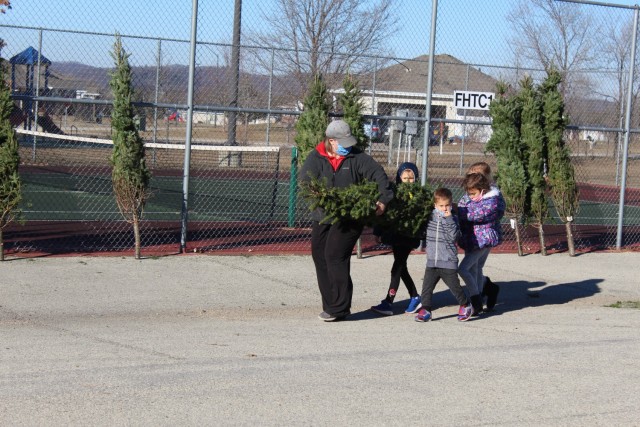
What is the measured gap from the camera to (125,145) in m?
11.0

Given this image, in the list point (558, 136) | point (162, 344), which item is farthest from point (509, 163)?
point (162, 344)

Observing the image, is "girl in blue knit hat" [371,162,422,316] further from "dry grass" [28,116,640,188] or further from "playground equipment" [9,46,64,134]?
"dry grass" [28,116,640,188]

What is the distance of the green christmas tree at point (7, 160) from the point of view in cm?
1045

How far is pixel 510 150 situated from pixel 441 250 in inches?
185

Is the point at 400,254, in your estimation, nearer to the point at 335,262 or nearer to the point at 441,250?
the point at 441,250

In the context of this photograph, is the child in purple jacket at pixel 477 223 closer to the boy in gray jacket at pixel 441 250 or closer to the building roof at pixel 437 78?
the boy in gray jacket at pixel 441 250

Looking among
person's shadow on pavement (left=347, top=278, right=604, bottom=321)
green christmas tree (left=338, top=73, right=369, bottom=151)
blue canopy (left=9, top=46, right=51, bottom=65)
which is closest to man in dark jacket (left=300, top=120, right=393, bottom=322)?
person's shadow on pavement (left=347, top=278, right=604, bottom=321)

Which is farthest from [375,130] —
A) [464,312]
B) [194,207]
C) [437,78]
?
[464,312]

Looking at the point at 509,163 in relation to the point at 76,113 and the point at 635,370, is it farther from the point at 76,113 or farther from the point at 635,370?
the point at 76,113

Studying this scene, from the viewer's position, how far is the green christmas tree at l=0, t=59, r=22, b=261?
34.3 feet

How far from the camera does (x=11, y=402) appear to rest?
217 inches

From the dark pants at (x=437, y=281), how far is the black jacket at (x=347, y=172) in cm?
83

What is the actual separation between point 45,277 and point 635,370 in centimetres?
607

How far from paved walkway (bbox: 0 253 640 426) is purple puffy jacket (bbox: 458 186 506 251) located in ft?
2.49
